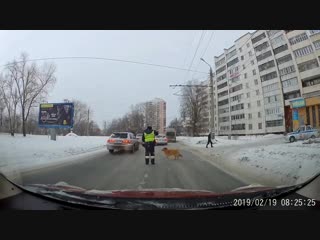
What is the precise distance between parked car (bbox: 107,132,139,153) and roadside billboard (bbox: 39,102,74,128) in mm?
1390

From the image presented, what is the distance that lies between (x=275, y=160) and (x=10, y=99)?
582cm

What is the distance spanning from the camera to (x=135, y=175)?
616cm

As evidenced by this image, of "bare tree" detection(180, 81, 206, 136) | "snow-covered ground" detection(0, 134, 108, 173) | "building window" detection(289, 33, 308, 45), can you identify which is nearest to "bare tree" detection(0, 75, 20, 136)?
"snow-covered ground" detection(0, 134, 108, 173)

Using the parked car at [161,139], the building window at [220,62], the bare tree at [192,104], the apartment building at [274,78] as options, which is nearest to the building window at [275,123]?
the apartment building at [274,78]

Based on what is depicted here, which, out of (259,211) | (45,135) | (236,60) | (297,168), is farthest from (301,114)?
(45,135)

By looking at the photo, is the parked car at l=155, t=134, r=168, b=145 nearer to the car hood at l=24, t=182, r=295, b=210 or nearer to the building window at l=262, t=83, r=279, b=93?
the building window at l=262, t=83, r=279, b=93

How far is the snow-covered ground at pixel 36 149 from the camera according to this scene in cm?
623

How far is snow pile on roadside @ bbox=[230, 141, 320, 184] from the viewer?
544 cm

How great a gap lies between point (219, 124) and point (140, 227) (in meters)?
5.44

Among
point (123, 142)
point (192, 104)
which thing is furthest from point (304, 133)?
point (123, 142)

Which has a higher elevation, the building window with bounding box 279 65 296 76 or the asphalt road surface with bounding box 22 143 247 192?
the building window with bounding box 279 65 296 76

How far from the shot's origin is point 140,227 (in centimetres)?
331

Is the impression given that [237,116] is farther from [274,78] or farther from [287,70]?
[287,70]

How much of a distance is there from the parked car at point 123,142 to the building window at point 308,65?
389cm
